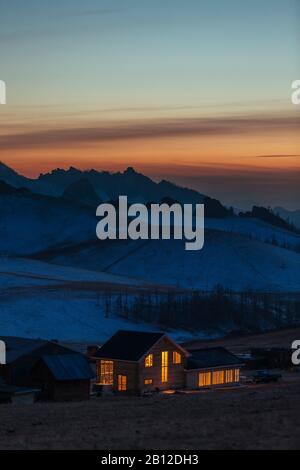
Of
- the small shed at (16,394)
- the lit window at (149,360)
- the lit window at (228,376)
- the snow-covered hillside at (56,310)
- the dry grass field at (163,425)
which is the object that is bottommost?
the dry grass field at (163,425)

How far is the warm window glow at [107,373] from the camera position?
2349 inches

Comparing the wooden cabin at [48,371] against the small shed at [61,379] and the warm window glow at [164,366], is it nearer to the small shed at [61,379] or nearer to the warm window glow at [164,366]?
the small shed at [61,379]

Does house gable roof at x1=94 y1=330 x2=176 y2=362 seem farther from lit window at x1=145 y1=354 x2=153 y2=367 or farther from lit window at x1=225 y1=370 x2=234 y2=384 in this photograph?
lit window at x1=225 y1=370 x2=234 y2=384

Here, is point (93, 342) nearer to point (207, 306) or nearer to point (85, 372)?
point (207, 306)

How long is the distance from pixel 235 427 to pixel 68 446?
5.73 m

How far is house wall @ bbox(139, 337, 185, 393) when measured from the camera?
58344 mm

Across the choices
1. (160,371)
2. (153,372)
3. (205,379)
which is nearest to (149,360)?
(153,372)

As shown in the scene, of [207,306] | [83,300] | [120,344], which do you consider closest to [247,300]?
[207,306]

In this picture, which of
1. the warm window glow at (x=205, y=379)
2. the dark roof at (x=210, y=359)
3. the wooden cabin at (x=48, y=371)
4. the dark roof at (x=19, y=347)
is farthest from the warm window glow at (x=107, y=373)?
the warm window glow at (x=205, y=379)

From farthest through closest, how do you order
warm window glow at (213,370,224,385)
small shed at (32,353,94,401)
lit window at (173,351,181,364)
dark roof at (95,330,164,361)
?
warm window glow at (213,370,224,385)
lit window at (173,351,181,364)
dark roof at (95,330,164,361)
small shed at (32,353,94,401)

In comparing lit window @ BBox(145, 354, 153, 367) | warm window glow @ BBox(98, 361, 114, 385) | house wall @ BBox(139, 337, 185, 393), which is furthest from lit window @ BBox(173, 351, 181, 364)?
warm window glow @ BBox(98, 361, 114, 385)

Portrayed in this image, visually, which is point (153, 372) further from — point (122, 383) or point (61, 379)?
point (61, 379)

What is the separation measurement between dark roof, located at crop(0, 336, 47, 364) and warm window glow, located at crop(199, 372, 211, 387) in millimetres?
11197

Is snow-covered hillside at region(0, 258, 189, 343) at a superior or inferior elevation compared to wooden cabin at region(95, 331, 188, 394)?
superior
